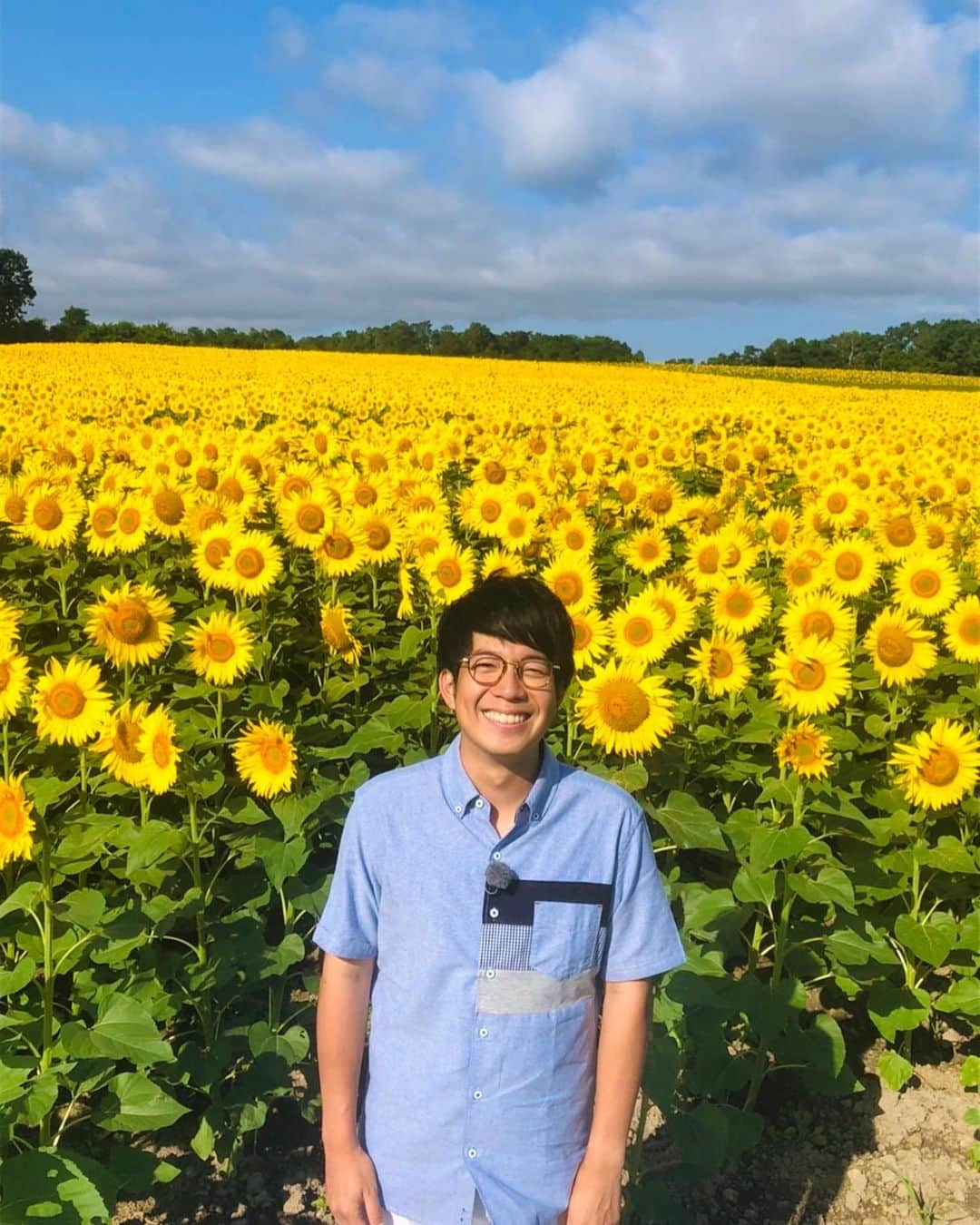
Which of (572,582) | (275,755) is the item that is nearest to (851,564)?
(572,582)

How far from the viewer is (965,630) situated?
424cm

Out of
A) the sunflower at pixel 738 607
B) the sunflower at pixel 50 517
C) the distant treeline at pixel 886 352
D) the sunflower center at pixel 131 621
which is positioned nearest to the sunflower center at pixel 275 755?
the sunflower center at pixel 131 621

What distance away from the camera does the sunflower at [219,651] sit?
3652 mm

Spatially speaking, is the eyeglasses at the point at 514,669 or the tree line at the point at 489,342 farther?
the tree line at the point at 489,342

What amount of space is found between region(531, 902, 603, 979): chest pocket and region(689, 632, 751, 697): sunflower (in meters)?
2.15

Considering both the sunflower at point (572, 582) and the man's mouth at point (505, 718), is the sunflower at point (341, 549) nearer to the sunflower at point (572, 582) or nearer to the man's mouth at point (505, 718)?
the sunflower at point (572, 582)

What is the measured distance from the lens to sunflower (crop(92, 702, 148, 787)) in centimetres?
298

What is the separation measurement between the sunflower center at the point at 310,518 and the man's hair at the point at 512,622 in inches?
130

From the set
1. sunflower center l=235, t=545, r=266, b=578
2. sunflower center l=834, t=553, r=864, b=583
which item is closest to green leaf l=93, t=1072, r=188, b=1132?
sunflower center l=235, t=545, r=266, b=578

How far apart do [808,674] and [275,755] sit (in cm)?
199

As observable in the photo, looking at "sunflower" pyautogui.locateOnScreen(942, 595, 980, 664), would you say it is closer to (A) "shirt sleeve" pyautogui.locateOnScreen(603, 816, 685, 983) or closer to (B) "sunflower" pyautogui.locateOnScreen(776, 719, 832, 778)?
(B) "sunflower" pyautogui.locateOnScreen(776, 719, 832, 778)

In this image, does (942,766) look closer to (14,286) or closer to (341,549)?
(341,549)

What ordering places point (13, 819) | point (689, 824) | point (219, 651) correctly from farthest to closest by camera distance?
point (219, 651), point (689, 824), point (13, 819)

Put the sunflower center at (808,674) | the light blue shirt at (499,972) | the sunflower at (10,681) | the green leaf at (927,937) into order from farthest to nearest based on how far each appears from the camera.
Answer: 1. the sunflower center at (808,674)
2. the green leaf at (927,937)
3. the sunflower at (10,681)
4. the light blue shirt at (499,972)
